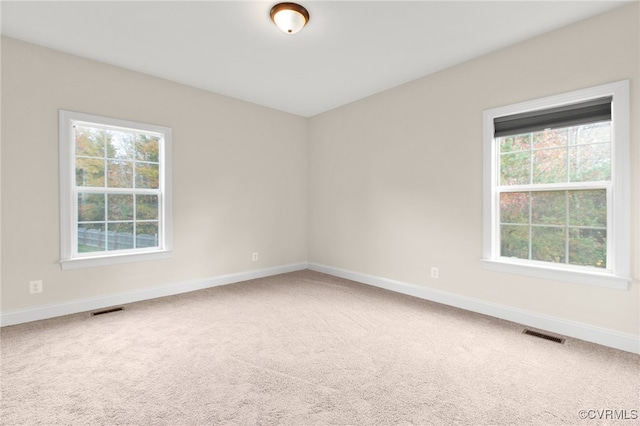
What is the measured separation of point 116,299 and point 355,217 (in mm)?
3209

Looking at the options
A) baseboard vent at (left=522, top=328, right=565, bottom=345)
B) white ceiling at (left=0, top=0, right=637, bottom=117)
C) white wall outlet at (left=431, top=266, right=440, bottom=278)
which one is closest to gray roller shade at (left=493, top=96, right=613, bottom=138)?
white ceiling at (left=0, top=0, right=637, bottom=117)

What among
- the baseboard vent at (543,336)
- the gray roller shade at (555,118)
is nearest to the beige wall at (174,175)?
the gray roller shade at (555,118)

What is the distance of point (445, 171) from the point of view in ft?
11.4

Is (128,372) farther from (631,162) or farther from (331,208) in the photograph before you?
(631,162)

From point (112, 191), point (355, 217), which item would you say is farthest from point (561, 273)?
point (112, 191)

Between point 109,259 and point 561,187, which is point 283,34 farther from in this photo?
point 109,259

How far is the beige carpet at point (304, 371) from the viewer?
167cm

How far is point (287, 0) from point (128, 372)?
293 cm

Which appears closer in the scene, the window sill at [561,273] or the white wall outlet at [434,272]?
the window sill at [561,273]

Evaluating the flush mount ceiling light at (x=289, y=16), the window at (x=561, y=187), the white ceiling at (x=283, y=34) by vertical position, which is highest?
the white ceiling at (x=283, y=34)

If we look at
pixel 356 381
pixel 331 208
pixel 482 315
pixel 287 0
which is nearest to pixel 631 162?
pixel 482 315

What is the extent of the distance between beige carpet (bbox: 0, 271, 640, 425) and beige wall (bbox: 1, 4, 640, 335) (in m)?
0.47

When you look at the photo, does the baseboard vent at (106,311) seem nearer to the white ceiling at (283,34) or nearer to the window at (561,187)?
the white ceiling at (283,34)

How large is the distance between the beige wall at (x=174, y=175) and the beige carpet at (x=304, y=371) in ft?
1.91
